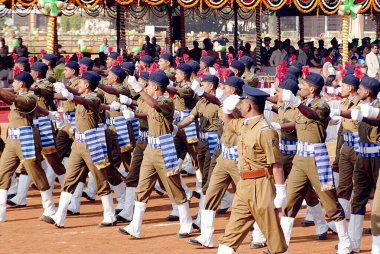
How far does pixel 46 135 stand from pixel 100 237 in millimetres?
2754

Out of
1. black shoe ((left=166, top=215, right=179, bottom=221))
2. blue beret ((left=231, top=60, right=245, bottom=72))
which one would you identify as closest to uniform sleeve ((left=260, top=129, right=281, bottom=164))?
black shoe ((left=166, top=215, right=179, bottom=221))

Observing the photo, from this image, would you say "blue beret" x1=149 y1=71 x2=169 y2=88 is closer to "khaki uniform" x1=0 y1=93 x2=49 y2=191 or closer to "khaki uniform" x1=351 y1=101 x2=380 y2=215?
"khaki uniform" x1=0 y1=93 x2=49 y2=191

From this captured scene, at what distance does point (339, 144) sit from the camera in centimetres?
1414

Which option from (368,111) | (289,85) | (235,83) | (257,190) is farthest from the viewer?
(235,83)

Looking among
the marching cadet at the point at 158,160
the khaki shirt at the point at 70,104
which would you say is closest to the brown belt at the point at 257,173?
the marching cadet at the point at 158,160

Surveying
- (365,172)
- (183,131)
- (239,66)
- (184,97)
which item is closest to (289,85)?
(365,172)

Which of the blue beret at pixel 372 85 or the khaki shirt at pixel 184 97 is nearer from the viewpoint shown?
the blue beret at pixel 372 85

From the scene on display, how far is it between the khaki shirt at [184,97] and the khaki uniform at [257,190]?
5314 mm

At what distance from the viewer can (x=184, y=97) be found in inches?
608

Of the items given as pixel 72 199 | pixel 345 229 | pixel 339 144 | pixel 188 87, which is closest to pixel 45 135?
pixel 72 199

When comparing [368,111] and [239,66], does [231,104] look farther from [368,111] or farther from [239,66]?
[239,66]

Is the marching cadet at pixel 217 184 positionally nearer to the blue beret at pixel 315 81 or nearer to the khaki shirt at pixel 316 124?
the khaki shirt at pixel 316 124

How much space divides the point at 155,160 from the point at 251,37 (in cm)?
5564

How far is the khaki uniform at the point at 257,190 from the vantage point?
9.78 meters
